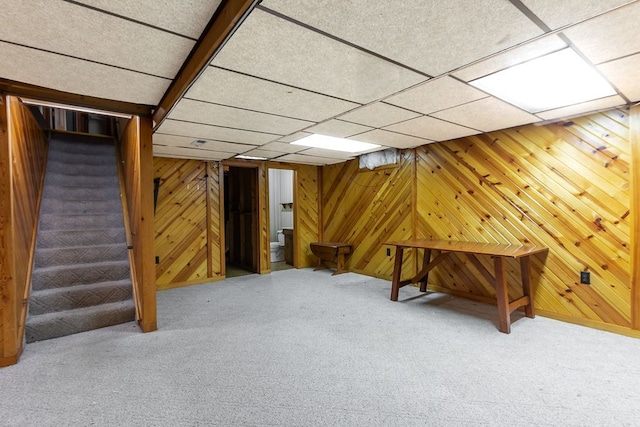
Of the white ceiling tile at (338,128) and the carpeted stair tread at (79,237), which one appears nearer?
the white ceiling tile at (338,128)

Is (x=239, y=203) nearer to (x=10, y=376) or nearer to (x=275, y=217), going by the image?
(x=275, y=217)

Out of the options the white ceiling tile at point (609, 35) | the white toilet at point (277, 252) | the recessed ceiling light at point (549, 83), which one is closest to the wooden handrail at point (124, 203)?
the white toilet at point (277, 252)

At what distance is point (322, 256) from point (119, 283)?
3.03 metres

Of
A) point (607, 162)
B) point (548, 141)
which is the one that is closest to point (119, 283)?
point (548, 141)

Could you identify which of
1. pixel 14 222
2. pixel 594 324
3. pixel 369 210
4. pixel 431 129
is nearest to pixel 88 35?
pixel 14 222

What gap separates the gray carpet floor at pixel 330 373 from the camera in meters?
1.58

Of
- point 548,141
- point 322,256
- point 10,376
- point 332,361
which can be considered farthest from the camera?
A: point 322,256

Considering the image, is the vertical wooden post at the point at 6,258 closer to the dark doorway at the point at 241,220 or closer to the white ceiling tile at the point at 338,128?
the white ceiling tile at the point at 338,128

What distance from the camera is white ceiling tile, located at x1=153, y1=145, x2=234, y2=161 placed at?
3.79 metres

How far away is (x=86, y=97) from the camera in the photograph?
236cm

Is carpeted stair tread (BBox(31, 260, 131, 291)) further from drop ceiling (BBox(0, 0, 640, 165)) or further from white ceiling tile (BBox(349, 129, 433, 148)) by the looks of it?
white ceiling tile (BBox(349, 129, 433, 148))

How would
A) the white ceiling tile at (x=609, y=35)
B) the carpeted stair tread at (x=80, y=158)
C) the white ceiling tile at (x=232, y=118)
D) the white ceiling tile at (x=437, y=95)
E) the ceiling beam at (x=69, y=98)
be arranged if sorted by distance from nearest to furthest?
the white ceiling tile at (x=609, y=35) → the white ceiling tile at (x=437, y=95) → the ceiling beam at (x=69, y=98) → the white ceiling tile at (x=232, y=118) → the carpeted stair tread at (x=80, y=158)

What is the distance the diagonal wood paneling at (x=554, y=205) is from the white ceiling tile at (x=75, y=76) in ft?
10.9

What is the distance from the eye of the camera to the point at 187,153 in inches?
161
